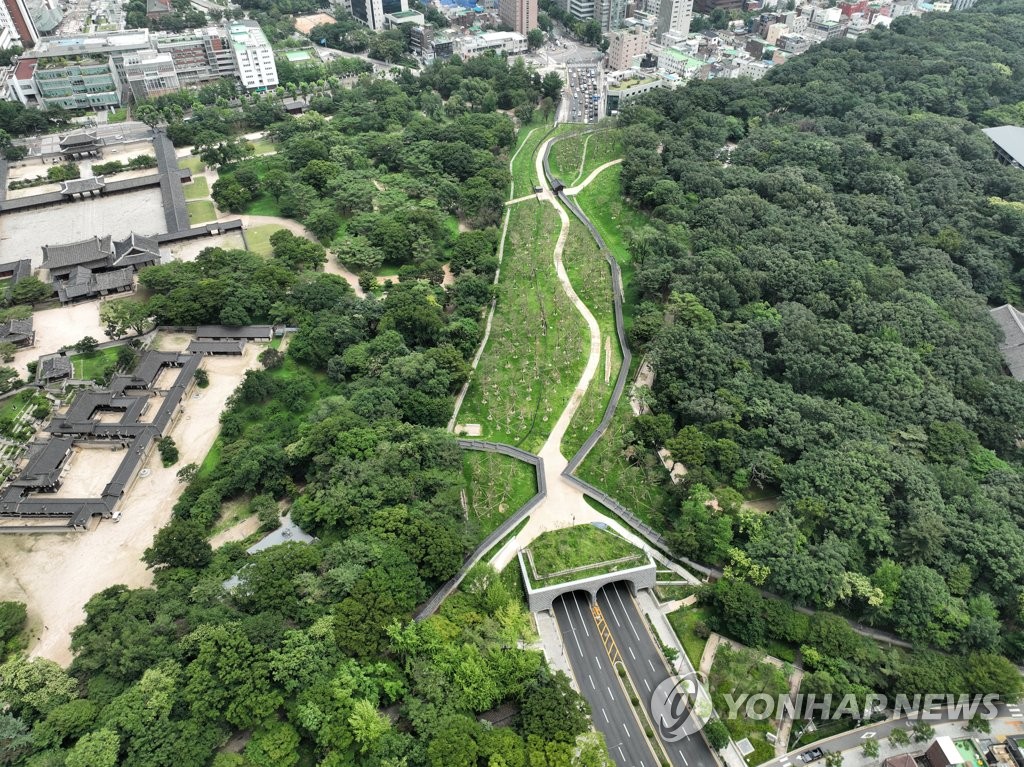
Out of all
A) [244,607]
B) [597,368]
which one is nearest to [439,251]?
[597,368]

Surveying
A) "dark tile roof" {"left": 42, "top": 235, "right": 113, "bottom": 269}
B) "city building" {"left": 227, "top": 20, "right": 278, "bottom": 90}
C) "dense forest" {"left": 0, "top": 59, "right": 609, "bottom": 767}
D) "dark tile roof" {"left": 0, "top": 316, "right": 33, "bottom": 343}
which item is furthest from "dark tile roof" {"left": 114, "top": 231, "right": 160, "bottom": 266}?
"city building" {"left": 227, "top": 20, "right": 278, "bottom": 90}

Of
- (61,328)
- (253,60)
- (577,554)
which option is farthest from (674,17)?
(577,554)

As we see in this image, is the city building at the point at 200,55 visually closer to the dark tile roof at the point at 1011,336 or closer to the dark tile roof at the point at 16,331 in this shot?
the dark tile roof at the point at 16,331

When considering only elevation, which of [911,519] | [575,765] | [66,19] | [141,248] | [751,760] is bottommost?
[751,760]

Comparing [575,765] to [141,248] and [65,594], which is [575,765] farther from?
[141,248]

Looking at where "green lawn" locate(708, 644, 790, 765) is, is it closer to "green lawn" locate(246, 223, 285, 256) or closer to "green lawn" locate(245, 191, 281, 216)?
"green lawn" locate(246, 223, 285, 256)
